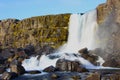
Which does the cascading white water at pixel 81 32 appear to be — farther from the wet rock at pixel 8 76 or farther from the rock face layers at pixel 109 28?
the wet rock at pixel 8 76

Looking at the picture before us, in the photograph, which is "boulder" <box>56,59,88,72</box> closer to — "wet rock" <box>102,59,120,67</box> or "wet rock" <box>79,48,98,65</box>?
"wet rock" <box>102,59,120,67</box>

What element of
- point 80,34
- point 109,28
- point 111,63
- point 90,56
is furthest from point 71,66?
point 80,34

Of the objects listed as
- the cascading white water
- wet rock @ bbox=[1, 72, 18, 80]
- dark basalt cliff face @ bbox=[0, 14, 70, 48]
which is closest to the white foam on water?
the cascading white water

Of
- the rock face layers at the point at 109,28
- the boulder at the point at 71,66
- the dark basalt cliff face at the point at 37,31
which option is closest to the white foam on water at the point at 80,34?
the rock face layers at the point at 109,28

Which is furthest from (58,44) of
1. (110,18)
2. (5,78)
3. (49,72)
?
(5,78)

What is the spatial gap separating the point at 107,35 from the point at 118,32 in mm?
4449

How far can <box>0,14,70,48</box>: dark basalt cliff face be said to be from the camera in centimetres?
12169

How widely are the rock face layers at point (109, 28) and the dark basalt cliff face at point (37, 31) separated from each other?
19.8m

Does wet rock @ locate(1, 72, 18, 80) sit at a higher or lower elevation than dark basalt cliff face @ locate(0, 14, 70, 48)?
lower

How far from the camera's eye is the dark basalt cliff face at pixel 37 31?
121688mm

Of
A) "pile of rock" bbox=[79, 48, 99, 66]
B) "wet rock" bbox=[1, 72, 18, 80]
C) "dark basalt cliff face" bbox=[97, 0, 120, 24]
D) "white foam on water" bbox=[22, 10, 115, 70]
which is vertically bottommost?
"wet rock" bbox=[1, 72, 18, 80]

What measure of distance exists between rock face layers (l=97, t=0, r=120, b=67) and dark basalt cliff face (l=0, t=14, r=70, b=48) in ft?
65.0

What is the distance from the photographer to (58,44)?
118625 millimetres

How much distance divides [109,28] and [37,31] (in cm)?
3824
